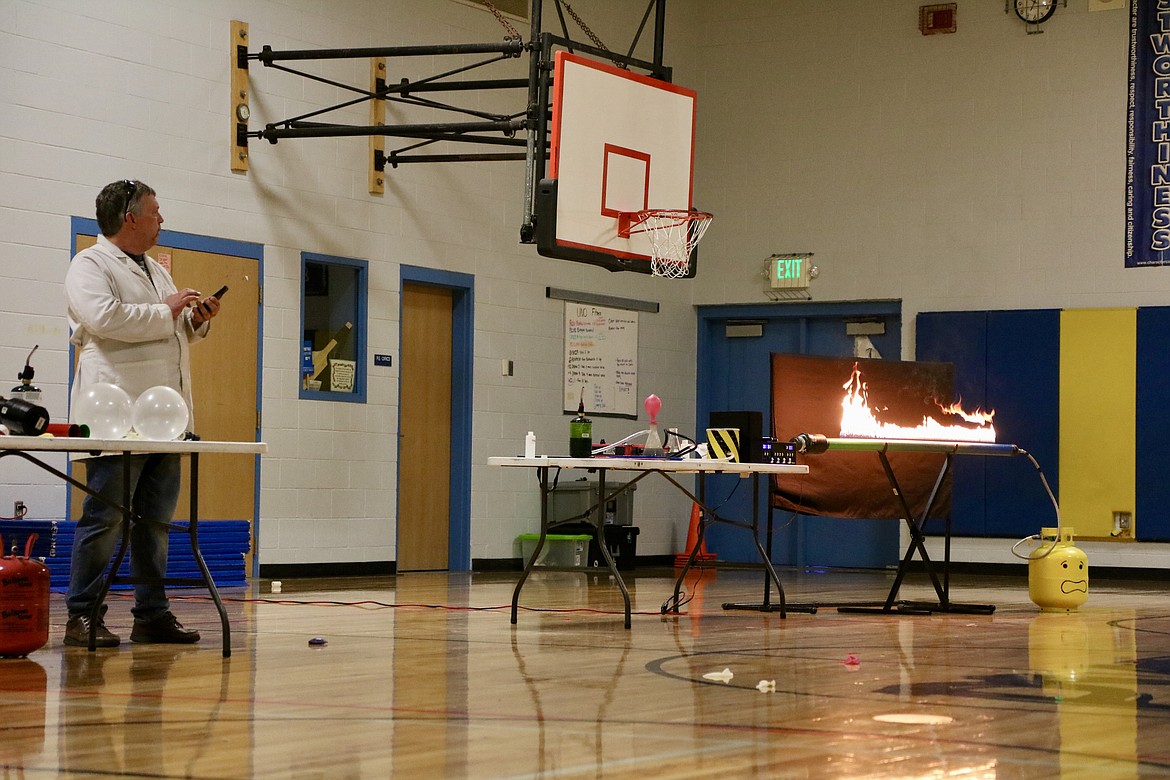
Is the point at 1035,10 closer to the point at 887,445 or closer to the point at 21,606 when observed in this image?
the point at 887,445

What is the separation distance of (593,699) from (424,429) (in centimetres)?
677

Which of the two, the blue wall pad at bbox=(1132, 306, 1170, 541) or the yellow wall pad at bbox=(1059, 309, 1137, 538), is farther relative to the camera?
the yellow wall pad at bbox=(1059, 309, 1137, 538)

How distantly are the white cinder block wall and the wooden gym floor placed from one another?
262 cm

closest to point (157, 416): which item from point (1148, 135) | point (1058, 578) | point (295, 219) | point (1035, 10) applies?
point (1058, 578)

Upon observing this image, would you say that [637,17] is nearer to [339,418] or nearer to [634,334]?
[634,334]

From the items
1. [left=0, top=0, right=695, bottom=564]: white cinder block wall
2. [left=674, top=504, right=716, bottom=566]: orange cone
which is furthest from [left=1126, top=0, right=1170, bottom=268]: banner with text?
[left=674, top=504, right=716, bottom=566]: orange cone

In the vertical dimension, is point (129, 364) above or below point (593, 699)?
above

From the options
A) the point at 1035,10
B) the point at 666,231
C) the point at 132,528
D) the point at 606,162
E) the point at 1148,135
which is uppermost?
the point at 1035,10

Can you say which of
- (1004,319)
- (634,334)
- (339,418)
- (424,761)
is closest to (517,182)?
(634,334)

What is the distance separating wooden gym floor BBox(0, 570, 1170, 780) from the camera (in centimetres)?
267

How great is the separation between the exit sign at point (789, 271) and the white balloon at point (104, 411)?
7932 millimetres

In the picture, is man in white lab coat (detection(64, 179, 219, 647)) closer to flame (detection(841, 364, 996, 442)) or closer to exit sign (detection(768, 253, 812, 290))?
flame (detection(841, 364, 996, 442))

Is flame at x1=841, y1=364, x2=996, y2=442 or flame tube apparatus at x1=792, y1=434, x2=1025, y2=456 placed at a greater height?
flame at x1=841, y1=364, x2=996, y2=442

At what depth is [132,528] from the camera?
4.75 m
